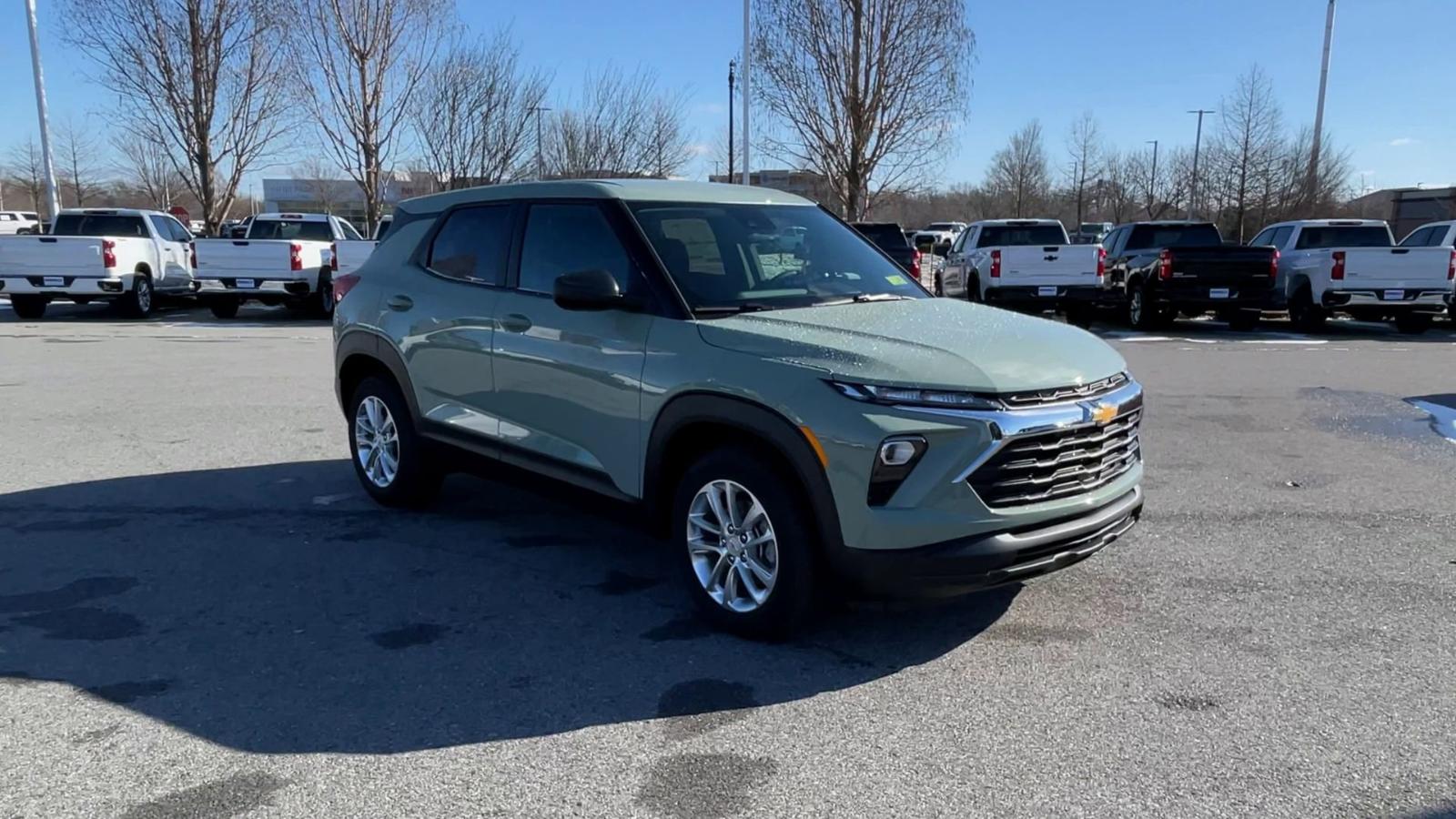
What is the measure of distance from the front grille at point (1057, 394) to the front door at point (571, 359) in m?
1.55

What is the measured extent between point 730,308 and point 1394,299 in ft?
52.3

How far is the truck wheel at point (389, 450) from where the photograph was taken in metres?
6.09

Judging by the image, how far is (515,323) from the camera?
523cm

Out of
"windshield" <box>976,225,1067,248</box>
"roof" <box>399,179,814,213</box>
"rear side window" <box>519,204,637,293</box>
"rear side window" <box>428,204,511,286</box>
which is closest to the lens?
"rear side window" <box>519,204,637,293</box>

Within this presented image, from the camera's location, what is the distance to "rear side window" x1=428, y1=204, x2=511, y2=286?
217 inches

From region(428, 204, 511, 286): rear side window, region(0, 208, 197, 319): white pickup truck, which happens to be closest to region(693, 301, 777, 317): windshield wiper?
region(428, 204, 511, 286): rear side window

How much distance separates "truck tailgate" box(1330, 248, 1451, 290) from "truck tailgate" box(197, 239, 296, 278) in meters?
17.3

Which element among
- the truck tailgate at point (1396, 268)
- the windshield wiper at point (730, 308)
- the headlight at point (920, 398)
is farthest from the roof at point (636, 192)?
the truck tailgate at point (1396, 268)

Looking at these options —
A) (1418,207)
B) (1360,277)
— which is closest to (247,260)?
(1360,277)

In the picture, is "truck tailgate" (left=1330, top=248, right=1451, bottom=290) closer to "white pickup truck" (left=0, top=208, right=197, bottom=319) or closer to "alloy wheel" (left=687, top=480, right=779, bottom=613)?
"alloy wheel" (left=687, top=480, right=779, bottom=613)

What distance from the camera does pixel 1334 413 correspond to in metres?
9.70

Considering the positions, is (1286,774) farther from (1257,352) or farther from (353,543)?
(1257,352)

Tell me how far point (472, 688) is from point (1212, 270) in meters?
16.1

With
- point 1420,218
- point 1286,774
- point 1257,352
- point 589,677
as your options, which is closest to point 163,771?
point 589,677
